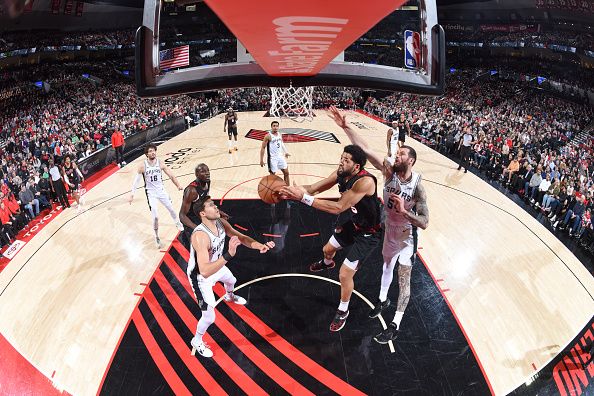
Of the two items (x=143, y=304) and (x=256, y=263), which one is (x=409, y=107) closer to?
(x=256, y=263)

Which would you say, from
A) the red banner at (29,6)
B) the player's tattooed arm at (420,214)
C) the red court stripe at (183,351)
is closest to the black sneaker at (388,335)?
the player's tattooed arm at (420,214)

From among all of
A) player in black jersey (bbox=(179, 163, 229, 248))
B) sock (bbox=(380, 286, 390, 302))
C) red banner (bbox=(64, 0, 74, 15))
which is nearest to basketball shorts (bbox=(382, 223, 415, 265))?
sock (bbox=(380, 286, 390, 302))

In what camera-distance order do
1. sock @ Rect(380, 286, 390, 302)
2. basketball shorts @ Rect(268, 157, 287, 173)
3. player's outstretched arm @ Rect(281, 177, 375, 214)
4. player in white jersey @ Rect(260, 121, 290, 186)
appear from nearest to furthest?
1. player's outstretched arm @ Rect(281, 177, 375, 214)
2. sock @ Rect(380, 286, 390, 302)
3. player in white jersey @ Rect(260, 121, 290, 186)
4. basketball shorts @ Rect(268, 157, 287, 173)

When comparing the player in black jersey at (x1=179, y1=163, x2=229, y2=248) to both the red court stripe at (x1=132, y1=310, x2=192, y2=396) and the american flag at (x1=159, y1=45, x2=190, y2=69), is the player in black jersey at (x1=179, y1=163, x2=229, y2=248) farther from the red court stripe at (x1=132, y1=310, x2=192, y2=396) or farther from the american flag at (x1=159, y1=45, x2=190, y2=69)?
the american flag at (x1=159, y1=45, x2=190, y2=69)

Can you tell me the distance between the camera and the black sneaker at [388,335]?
517 cm

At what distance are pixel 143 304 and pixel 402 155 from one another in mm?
4541

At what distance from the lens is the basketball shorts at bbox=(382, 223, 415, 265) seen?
4801 mm

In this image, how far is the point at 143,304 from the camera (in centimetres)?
591

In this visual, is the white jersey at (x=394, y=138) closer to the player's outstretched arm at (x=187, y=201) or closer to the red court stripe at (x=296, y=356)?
the player's outstretched arm at (x=187, y=201)

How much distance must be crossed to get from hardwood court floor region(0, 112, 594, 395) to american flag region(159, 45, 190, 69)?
3.93 meters

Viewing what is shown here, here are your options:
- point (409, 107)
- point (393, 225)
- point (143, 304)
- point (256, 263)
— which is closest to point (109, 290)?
point (143, 304)

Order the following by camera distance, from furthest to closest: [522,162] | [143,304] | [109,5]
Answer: [109,5] → [522,162] → [143,304]

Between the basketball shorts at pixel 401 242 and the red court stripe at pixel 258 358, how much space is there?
2051mm

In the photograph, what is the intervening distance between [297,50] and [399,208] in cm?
259
